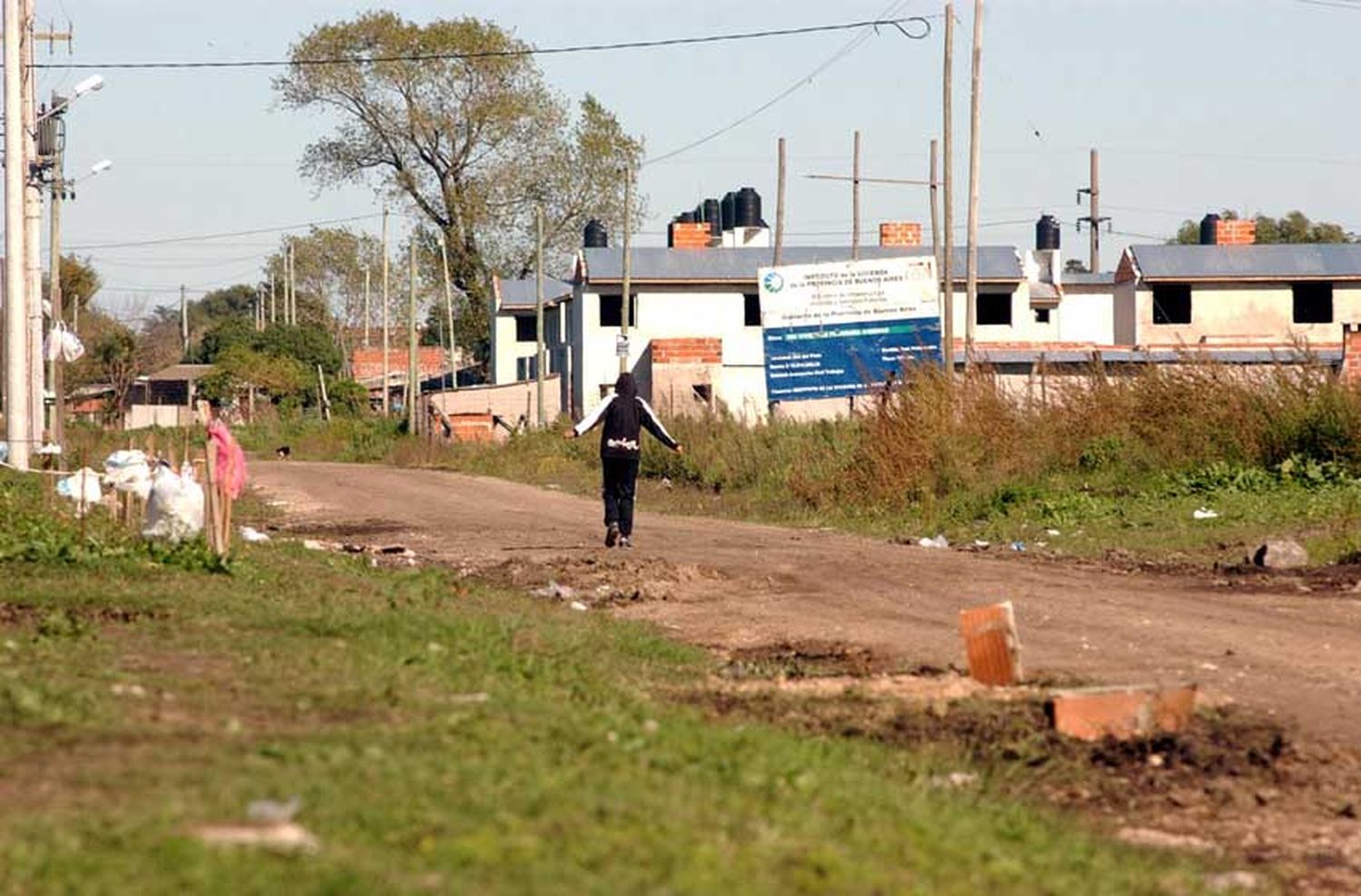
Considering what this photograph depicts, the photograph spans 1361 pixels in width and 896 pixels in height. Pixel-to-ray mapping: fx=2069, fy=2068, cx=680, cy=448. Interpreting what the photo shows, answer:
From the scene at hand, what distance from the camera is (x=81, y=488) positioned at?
21609 mm

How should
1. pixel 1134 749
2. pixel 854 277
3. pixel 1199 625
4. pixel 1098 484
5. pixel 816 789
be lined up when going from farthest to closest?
pixel 854 277
pixel 1098 484
pixel 1199 625
pixel 1134 749
pixel 816 789

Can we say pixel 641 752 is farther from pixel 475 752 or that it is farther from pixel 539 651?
pixel 539 651

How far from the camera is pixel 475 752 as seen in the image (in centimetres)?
766

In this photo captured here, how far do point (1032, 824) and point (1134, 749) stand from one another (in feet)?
6.06

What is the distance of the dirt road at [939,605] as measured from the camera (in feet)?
39.8

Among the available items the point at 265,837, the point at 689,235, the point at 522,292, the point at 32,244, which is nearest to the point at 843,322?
the point at 32,244

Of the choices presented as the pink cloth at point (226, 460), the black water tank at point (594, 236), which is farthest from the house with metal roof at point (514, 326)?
the pink cloth at point (226, 460)

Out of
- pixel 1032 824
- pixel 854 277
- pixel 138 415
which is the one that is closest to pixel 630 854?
pixel 1032 824

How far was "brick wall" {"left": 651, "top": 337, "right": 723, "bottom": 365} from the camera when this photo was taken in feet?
163

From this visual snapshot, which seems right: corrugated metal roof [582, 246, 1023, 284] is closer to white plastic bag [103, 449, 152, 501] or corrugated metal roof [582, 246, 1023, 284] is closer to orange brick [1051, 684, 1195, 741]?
white plastic bag [103, 449, 152, 501]

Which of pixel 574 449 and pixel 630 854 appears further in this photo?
pixel 574 449

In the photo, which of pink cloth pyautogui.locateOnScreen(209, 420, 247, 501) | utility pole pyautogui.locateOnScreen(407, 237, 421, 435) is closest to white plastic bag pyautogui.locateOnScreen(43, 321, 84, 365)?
utility pole pyautogui.locateOnScreen(407, 237, 421, 435)

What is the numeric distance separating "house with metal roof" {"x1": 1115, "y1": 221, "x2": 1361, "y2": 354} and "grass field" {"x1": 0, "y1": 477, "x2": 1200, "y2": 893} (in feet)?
175

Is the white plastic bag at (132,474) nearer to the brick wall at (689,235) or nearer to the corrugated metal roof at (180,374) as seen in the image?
the brick wall at (689,235)
